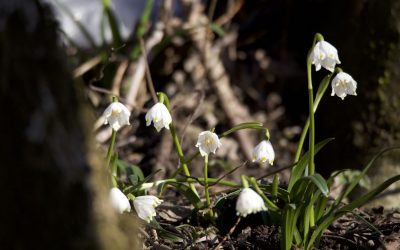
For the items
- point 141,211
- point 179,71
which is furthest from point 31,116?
point 179,71

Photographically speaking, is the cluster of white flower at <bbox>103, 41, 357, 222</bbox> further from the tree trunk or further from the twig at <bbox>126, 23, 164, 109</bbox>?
the twig at <bbox>126, 23, 164, 109</bbox>

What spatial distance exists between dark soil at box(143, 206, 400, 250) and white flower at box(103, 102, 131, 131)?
0.34m

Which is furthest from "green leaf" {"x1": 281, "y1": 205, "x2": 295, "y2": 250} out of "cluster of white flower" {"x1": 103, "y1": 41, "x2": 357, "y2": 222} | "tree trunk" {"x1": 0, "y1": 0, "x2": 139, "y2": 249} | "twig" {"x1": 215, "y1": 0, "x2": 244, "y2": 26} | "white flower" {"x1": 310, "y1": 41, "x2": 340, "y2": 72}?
"twig" {"x1": 215, "y1": 0, "x2": 244, "y2": 26}

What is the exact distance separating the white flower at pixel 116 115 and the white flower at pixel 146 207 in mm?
258

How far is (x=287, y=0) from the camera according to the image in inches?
188

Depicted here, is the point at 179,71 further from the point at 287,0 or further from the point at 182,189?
the point at 182,189

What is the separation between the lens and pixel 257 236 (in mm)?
2178

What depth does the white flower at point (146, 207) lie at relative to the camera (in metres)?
2.05

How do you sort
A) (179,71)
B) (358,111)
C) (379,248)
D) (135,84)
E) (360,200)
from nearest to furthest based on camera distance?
(360,200)
(379,248)
(358,111)
(135,84)
(179,71)

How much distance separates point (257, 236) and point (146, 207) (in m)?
0.38

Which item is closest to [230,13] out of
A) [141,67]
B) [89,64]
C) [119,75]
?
[141,67]

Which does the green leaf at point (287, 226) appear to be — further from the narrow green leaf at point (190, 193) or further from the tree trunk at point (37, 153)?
the tree trunk at point (37, 153)

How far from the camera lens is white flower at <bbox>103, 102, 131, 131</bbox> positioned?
2170 millimetres

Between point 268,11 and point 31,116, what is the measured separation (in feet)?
12.5
